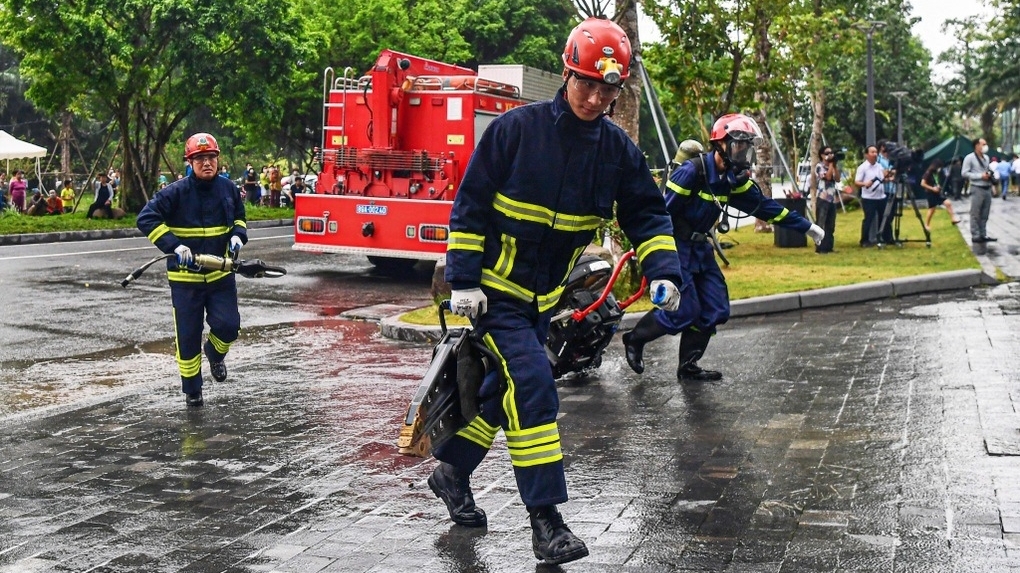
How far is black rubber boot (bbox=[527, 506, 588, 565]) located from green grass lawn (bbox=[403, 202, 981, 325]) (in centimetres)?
678

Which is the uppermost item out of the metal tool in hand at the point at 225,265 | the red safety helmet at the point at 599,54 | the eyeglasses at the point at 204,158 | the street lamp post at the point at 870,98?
the street lamp post at the point at 870,98

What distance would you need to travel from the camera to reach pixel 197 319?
819 cm

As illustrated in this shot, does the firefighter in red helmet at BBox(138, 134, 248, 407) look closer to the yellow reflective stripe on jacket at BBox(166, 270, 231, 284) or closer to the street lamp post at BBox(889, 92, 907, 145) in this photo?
the yellow reflective stripe on jacket at BBox(166, 270, 231, 284)

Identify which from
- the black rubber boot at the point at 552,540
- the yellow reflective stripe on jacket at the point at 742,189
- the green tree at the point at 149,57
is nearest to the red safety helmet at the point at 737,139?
the yellow reflective stripe on jacket at the point at 742,189

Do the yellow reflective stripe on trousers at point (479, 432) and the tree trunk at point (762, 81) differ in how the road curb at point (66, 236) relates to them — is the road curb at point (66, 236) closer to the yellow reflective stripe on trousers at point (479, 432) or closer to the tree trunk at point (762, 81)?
the tree trunk at point (762, 81)

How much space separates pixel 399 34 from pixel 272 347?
3222 centimetres

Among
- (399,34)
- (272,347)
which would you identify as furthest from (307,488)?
(399,34)

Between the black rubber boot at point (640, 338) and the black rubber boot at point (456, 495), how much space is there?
12.2 ft

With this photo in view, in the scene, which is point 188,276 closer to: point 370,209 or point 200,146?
point 200,146

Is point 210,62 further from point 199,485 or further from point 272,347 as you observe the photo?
point 199,485

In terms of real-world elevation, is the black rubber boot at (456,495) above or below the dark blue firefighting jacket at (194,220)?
below

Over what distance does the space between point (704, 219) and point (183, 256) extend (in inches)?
132

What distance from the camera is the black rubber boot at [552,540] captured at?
447 cm

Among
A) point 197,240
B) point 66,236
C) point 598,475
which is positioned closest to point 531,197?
point 598,475
